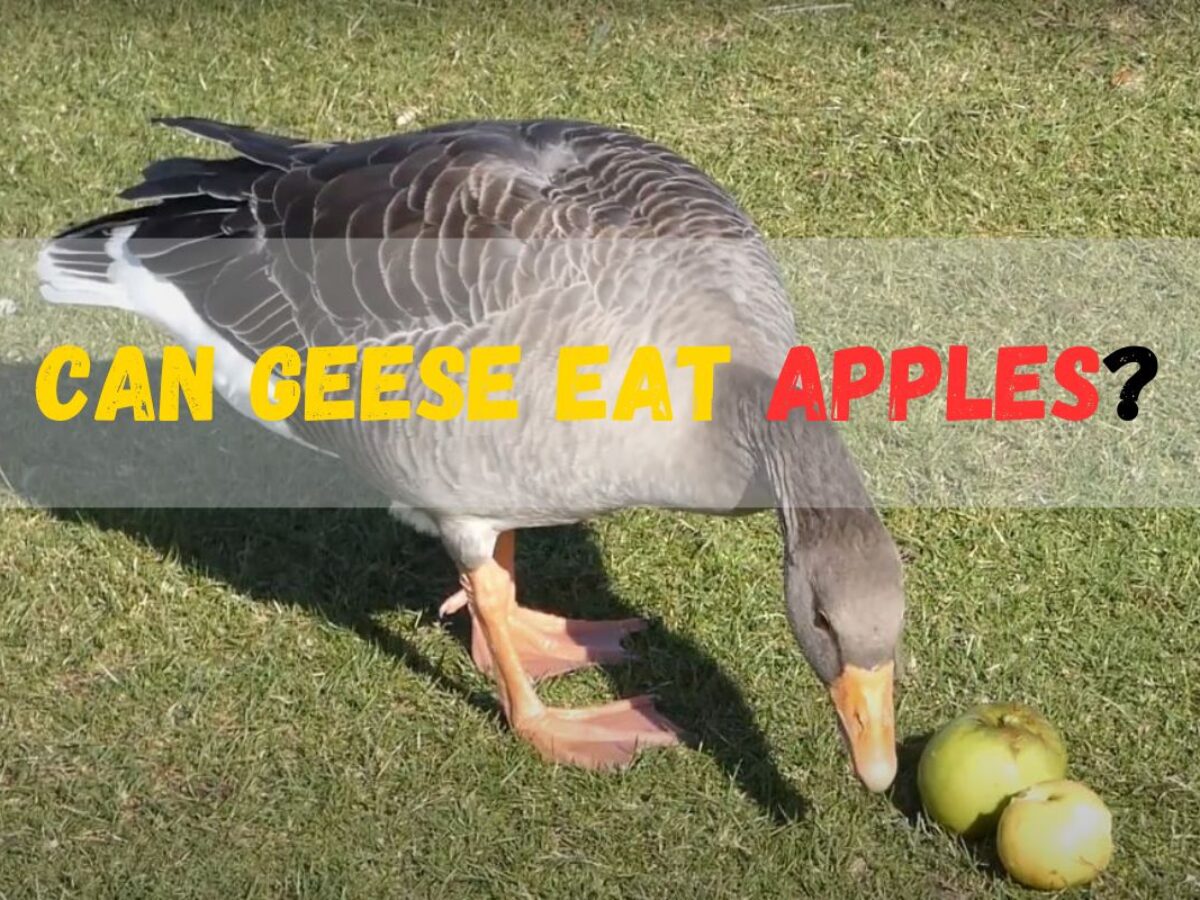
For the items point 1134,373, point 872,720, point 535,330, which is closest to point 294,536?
point 535,330

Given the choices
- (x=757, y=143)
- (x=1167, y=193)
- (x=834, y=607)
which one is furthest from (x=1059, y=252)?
(x=834, y=607)

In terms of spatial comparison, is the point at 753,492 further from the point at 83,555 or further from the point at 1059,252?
the point at 1059,252

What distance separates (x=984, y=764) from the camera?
3545 millimetres

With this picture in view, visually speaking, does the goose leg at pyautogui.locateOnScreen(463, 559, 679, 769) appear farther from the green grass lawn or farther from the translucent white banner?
the translucent white banner

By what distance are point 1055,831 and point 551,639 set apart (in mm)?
1511

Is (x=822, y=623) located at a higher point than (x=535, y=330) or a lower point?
lower

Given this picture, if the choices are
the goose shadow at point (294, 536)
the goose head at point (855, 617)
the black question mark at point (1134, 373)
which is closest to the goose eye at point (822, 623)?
the goose head at point (855, 617)

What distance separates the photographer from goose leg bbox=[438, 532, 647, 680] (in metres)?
4.42

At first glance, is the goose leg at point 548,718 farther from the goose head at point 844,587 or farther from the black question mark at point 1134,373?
the black question mark at point 1134,373

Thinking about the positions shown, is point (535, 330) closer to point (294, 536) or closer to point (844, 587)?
point (844, 587)

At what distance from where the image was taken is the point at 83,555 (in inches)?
190

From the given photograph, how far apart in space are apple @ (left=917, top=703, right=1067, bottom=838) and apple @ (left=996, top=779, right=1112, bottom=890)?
0.20ft

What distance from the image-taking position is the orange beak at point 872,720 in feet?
10.5

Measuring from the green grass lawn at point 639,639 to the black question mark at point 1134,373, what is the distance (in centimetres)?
53
